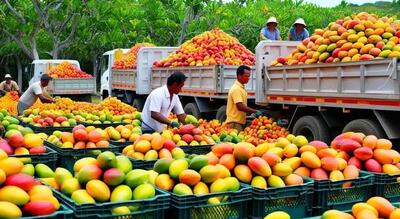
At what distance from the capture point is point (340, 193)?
4207mm

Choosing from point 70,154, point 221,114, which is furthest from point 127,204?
point 221,114

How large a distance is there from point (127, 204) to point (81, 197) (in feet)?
1.00

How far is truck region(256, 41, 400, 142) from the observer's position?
8.02 m

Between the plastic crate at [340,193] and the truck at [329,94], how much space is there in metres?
3.67

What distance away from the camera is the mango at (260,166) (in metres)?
4.09

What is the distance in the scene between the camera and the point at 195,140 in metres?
5.83

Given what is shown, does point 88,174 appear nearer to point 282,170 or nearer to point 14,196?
point 14,196

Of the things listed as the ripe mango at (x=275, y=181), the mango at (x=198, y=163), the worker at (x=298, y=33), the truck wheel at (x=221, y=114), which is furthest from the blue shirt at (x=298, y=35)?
the mango at (x=198, y=163)

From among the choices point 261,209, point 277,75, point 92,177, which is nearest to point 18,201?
point 92,177

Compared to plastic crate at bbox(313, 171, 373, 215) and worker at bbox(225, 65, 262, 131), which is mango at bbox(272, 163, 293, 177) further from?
worker at bbox(225, 65, 262, 131)

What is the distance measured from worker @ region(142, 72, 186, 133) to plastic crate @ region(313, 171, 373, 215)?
3286 millimetres

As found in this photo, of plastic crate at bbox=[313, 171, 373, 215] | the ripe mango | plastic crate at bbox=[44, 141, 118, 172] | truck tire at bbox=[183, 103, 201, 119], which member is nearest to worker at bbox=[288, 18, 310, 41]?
truck tire at bbox=[183, 103, 201, 119]

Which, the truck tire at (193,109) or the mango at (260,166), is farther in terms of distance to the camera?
the truck tire at (193,109)

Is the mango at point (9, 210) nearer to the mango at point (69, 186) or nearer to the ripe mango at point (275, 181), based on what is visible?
the mango at point (69, 186)
